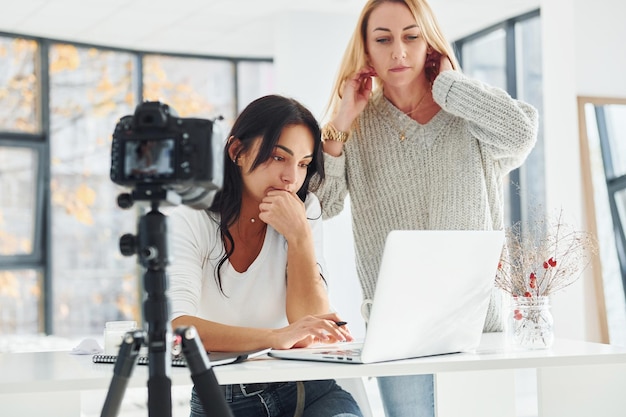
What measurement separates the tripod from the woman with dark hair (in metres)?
0.55

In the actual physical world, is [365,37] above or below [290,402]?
above

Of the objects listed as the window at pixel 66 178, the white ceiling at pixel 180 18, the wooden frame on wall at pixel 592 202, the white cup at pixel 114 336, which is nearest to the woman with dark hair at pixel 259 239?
the white cup at pixel 114 336

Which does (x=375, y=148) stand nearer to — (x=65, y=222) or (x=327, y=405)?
(x=327, y=405)

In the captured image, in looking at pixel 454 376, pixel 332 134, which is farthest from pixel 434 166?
pixel 454 376

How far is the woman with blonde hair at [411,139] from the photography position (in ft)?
7.73

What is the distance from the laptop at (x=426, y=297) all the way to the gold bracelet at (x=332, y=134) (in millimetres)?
683

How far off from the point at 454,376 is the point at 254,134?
2.46 ft

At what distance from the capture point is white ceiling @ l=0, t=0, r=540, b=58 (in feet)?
19.5

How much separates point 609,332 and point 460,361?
336 centimetres

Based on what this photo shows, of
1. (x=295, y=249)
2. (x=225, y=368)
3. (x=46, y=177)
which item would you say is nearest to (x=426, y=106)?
(x=295, y=249)

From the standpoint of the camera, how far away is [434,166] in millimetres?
2426

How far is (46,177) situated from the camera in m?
6.84

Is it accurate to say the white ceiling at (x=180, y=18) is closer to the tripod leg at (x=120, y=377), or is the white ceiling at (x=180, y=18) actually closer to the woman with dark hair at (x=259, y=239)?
the woman with dark hair at (x=259, y=239)

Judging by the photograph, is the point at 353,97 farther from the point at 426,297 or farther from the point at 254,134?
the point at 426,297
